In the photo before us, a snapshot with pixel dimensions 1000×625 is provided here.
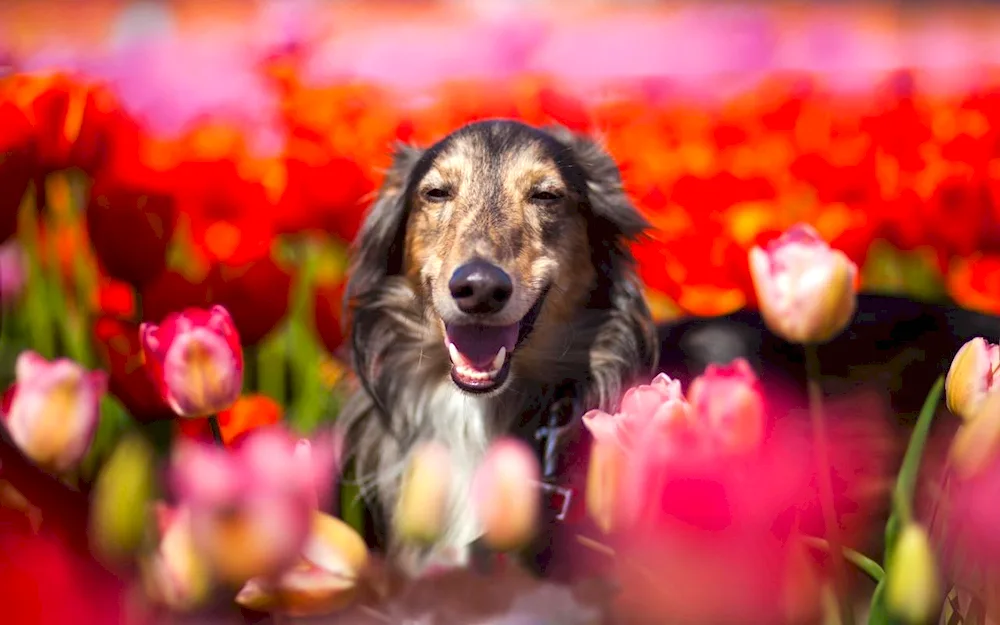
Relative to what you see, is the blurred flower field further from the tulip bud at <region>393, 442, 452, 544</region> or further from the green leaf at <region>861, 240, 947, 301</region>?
the tulip bud at <region>393, 442, 452, 544</region>

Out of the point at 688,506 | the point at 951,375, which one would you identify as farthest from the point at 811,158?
the point at 688,506

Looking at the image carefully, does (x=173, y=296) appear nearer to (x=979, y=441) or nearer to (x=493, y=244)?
(x=493, y=244)

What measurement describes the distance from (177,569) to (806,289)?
0.59 meters

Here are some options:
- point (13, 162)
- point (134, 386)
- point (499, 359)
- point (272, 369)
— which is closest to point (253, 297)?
point (134, 386)

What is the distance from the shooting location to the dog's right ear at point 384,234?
1.97m

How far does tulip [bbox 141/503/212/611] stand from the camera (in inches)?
23.9

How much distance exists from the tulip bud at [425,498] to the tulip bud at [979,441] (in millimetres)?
405

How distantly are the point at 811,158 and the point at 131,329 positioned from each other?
1617 mm

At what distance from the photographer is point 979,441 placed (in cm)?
71

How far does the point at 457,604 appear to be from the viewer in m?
0.76

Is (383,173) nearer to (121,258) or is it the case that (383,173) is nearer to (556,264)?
(556,264)

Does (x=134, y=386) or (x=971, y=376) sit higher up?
(x=971, y=376)

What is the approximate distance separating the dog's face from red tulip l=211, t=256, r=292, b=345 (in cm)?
35

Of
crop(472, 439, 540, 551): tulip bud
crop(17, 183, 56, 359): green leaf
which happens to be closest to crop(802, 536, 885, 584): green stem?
crop(472, 439, 540, 551): tulip bud
